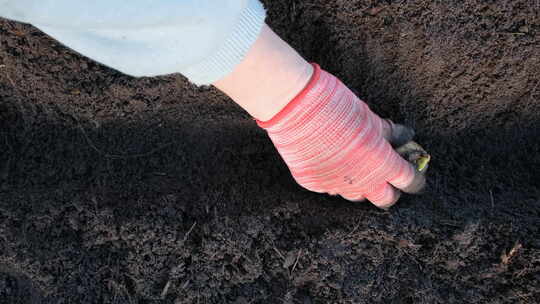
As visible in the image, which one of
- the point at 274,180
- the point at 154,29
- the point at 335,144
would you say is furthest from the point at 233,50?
the point at 274,180

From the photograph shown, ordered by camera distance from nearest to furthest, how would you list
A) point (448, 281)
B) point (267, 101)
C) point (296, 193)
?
point (267, 101), point (448, 281), point (296, 193)

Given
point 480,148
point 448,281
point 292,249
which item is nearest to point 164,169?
point 292,249

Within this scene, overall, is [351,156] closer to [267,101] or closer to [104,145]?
[267,101]

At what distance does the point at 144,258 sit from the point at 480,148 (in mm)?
1217

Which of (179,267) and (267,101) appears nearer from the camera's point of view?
(267,101)

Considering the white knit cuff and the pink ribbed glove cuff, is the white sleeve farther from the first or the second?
the pink ribbed glove cuff

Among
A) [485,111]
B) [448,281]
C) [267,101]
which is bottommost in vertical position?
[448,281]

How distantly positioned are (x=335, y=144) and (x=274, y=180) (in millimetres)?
383

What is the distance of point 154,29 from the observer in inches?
29.8

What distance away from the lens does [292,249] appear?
1272 millimetres

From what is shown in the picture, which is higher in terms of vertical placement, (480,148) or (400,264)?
(480,148)

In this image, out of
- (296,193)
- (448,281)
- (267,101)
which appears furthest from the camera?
(296,193)

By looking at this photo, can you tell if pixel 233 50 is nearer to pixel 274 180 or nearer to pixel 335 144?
pixel 335 144

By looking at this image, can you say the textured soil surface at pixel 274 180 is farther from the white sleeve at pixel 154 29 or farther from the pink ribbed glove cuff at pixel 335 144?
the white sleeve at pixel 154 29
